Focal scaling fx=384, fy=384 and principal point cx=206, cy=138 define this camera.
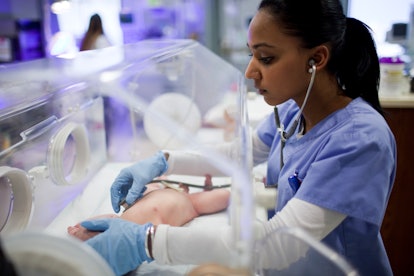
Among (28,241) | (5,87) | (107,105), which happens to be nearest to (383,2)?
(107,105)

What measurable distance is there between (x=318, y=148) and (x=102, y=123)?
1344 millimetres

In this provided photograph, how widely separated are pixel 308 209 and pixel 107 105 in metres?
1.29

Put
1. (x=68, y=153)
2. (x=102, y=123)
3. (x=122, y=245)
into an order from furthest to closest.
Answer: (x=102, y=123) → (x=68, y=153) → (x=122, y=245)

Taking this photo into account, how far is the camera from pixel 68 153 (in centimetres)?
178

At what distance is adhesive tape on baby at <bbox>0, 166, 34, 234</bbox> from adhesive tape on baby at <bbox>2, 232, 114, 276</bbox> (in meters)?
0.67

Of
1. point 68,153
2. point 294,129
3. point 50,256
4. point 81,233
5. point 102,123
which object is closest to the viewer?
point 50,256

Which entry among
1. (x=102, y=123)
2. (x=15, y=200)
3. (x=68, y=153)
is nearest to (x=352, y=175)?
(x=15, y=200)

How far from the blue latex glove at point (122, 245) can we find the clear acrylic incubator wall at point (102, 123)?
0.84 ft

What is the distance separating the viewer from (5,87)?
1.05m

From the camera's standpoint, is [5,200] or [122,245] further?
[5,200]

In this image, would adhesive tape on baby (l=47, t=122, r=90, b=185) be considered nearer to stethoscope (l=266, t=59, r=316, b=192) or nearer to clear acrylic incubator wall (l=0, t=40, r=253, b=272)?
clear acrylic incubator wall (l=0, t=40, r=253, b=272)

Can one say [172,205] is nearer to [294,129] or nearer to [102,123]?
[294,129]

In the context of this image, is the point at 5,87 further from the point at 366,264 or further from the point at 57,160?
the point at 366,264

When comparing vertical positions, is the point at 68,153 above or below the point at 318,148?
below
